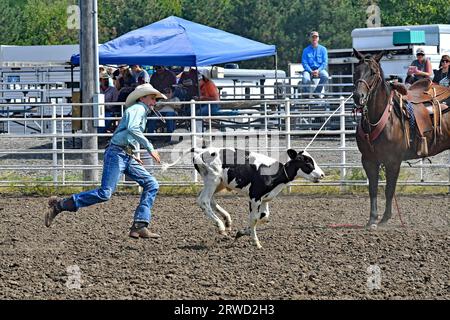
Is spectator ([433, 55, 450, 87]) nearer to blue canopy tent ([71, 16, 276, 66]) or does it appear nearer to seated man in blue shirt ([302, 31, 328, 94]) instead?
seated man in blue shirt ([302, 31, 328, 94])

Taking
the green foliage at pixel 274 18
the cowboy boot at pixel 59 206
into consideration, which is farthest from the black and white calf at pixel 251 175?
the green foliage at pixel 274 18

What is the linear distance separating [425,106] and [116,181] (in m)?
4.28

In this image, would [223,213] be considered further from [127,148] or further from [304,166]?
[127,148]

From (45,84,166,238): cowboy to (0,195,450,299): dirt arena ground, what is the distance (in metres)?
0.36

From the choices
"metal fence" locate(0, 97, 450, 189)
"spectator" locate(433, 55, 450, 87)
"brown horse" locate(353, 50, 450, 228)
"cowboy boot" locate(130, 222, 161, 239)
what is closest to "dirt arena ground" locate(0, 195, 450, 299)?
"cowboy boot" locate(130, 222, 161, 239)

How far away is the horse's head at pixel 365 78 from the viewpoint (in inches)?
445

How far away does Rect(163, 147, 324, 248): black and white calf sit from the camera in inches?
412

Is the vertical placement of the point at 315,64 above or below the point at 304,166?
above

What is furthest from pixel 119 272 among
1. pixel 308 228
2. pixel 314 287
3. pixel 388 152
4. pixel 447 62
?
pixel 447 62

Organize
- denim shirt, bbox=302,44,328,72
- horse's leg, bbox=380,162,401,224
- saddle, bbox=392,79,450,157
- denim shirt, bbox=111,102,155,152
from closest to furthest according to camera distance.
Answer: denim shirt, bbox=111,102,155,152 → horse's leg, bbox=380,162,401,224 → saddle, bbox=392,79,450,157 → denim shirt, bbox=302,44,328,72

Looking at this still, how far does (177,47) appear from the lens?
20.7 metres

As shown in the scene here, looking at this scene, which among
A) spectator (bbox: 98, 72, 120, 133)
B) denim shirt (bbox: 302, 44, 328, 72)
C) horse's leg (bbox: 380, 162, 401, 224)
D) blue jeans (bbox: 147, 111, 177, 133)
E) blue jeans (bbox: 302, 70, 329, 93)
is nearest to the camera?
horse's leg (bbox: 380, 162, 401, 224)

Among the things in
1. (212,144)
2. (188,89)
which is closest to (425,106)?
(212,144)
